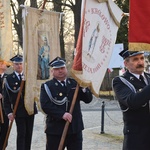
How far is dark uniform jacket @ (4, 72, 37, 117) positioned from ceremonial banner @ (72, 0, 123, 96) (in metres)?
2.13

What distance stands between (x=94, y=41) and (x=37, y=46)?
1.88 m

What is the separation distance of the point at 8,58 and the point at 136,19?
3.51 m

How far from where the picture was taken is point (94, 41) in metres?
5.01

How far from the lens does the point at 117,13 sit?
520 cm

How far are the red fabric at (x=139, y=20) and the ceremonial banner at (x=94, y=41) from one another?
853 mm

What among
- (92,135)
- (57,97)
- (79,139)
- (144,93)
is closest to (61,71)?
(57,97)

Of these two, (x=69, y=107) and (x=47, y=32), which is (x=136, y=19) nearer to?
(x=69, y=107)

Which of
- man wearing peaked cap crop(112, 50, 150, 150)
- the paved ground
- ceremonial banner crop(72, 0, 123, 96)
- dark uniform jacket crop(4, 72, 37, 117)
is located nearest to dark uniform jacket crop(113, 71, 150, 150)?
man wearing peaked cap crop(112, 50, 150, 150)

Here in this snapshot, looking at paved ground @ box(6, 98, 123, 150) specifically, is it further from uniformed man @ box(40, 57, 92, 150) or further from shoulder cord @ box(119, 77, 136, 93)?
shoulder cord @ box(119, 77, 136, 93)

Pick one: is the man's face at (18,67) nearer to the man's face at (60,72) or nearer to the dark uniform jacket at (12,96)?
the dark uniform jacket at (12,96)

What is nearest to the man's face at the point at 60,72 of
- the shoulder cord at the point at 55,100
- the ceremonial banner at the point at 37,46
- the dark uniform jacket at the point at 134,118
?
the shoulder cord at the point at 55,100

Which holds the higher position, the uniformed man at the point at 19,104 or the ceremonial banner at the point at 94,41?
the ceremonial banner at the point at 94,41

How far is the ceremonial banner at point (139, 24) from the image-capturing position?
418 centimetres

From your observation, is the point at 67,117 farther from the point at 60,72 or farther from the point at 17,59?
the point at 17,59
